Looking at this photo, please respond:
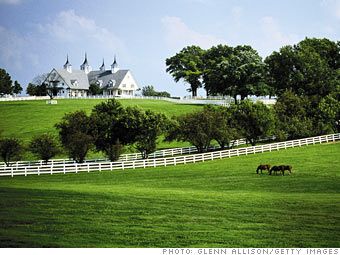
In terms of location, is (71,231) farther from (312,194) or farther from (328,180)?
(328,180)

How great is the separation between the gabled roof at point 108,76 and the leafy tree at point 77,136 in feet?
57.2

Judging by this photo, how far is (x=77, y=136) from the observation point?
2016 cm

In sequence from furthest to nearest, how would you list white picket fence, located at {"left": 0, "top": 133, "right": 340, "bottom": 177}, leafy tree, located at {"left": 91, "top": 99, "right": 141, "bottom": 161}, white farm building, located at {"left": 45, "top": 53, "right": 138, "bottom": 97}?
white farm building, located at {"left": 45, "top": 53, "right": 138, "bottom": 97} < leafy tree, located at {"left": 91, "top": 99, "right": 141, "bottom": 161} < white picket fence, located at {"left": 0, "top": 133, "right": 340, "bottom": 177}

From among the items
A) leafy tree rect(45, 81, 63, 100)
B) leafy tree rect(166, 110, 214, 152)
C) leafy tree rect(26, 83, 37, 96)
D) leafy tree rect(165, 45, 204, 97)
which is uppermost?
leafy tree rect(165, 45, 204, 97)

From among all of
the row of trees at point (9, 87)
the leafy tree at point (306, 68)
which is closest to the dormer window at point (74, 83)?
the leafy tree at point (306, 68)

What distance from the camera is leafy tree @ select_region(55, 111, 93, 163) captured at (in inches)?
790

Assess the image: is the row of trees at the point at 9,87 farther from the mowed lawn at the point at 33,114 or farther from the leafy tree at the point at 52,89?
the leafy tree at the point at 52,89

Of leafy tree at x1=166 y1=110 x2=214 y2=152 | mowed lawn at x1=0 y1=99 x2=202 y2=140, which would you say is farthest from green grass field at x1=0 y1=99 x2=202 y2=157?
leafy tree at x1=166 y1=110 x2=214 y2=152

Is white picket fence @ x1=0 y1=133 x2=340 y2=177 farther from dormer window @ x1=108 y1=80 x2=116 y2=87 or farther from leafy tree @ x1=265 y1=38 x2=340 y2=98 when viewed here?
dormer window @ x1=108 y1=80 x2=116 y2=87

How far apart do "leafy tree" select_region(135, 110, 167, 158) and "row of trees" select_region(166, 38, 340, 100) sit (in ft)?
28.7

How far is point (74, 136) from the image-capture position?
66.1 ft

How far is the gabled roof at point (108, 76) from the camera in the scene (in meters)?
39.5

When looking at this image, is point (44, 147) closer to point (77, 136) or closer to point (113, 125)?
point (77, 136)

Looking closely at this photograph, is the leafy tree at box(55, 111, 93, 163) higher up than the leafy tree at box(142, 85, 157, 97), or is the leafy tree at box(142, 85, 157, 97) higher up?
the leafy tree at box(142, 85, 157, 97)
